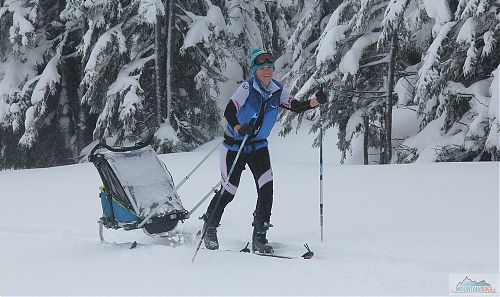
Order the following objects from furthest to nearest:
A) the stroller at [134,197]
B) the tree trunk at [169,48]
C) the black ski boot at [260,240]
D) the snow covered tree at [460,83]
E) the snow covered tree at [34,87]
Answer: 1. the snow covered tree at [34,87]
2. the tree trunk at [169,48]
3. the snow covered tree at [460,83]
4. the stroller at [134,197]
5. the black ski boot at [260,240]

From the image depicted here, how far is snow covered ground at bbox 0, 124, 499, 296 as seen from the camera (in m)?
4.48

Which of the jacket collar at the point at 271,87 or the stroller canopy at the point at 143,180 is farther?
the stroller canopy at the point at 143,180

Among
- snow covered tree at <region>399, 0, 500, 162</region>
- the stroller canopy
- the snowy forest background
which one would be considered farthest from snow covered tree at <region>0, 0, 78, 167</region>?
the stroller canopy

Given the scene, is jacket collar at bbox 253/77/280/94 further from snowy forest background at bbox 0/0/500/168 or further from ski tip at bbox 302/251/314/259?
snowy forest background at bbox 0/0/500/168

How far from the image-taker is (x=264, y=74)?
578 cm

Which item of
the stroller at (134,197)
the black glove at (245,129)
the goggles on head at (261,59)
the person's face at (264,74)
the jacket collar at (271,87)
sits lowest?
the stroller at (134,197)

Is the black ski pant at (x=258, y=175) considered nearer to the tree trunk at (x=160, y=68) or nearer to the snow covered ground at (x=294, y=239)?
the snow covered ground at (x=294, y=239)

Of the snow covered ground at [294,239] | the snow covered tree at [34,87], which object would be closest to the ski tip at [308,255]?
the snow covered ground at [294,239]

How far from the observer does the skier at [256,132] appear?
577cm

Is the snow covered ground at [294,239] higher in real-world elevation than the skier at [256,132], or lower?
lower

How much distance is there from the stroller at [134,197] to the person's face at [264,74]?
1.57m

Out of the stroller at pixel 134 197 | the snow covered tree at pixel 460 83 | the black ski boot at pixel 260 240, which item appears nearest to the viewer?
the black ski boot at pixel 260 240

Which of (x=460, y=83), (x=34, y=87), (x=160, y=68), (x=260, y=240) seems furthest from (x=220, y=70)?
(x=260, y=240)

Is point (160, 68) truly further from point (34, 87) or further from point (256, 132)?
point (256, 132)
